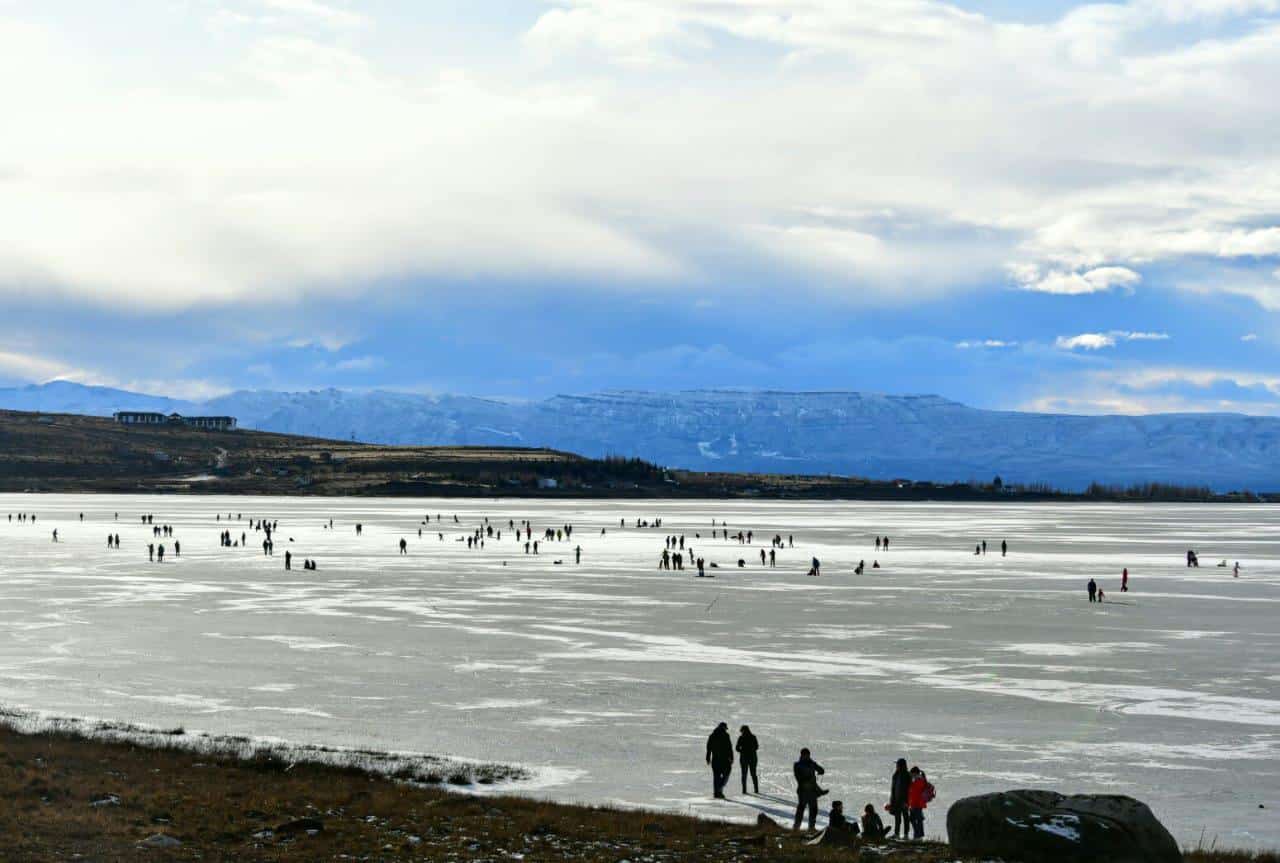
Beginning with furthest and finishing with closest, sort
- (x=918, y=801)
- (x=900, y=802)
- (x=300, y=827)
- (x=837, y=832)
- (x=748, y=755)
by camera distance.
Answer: (x=748, y=755) < (x=900, y=802) < (x=918, y=801) < (x=300, y=827) < (x=837, y=832)

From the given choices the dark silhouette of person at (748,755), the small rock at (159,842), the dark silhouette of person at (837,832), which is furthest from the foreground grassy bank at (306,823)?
the dark silhouette of person at (748,755)

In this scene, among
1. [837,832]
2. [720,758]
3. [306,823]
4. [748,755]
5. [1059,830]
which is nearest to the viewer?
[1059,830]

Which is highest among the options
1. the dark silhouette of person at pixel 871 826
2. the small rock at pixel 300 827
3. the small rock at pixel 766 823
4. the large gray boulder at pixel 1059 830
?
the large gray boulder at pixel 1059 830

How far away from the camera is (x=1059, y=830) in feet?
55.1

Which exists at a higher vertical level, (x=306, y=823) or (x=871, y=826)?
(x=871, y=826)

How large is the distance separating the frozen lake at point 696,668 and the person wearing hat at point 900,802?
0.57 meters

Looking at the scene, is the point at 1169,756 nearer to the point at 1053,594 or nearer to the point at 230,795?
the point at 230,795

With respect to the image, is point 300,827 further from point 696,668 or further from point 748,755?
point 696,668

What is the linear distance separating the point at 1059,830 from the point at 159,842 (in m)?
11.6

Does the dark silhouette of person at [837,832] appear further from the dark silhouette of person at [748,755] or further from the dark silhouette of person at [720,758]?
the dark silhouette of person at [748,755]

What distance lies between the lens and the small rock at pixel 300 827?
19.0 metres

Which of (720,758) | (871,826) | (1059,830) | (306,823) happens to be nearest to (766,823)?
(871,826)

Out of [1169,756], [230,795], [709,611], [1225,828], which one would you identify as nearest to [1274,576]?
[709,611]

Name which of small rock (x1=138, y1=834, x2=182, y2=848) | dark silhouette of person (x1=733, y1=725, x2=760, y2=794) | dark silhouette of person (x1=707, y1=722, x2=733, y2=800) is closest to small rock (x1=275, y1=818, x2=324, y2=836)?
small rock (x1=138, y1=834, x2=182, y2=848)
